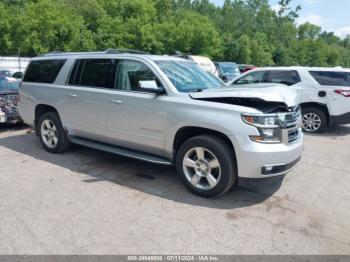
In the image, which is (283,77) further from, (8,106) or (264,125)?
(8,106)

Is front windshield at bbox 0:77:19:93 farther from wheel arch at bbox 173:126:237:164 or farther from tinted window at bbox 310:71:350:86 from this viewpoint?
tinted window at bbox 310:71:350:86

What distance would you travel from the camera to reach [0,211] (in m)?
4.05

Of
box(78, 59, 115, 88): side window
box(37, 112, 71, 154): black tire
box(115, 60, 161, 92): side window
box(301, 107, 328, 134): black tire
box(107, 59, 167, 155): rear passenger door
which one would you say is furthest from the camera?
box(301, 107, 328, 134): black tire

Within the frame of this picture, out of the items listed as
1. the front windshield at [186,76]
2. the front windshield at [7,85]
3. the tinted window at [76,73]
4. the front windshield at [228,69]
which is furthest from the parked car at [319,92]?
the front windshield at [228,69]

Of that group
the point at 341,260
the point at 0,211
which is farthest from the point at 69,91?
the point at 341,260

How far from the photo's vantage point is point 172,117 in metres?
4.54

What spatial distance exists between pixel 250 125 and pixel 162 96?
132 cm

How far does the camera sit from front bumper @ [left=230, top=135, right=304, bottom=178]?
13.1 ft

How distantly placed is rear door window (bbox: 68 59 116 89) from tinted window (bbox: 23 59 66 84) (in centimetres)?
46

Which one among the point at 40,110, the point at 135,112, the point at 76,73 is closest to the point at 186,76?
the point at 135,112

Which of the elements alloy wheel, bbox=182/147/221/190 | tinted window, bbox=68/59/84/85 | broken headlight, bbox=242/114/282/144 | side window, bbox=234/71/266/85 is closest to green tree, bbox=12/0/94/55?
side window, bbox=234/71/266/85

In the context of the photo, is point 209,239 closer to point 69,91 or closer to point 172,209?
point 172,209

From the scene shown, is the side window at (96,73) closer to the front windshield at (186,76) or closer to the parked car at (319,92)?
the front windshield at (186,76)

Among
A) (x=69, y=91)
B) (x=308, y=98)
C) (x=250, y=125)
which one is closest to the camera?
(x=250, y=125)
